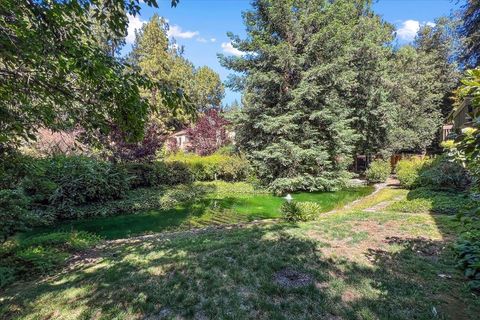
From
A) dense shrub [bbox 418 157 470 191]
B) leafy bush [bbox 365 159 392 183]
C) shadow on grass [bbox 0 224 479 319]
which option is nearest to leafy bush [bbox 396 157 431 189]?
dense shrub [bbox 418 157 470 191]

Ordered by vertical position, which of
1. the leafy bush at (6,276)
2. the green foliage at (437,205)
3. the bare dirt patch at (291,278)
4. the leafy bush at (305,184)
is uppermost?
the leafy bush at (305,184)

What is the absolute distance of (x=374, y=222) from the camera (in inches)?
256

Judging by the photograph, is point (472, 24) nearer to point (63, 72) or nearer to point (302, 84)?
point (302, 84)

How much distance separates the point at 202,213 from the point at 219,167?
7.01 m

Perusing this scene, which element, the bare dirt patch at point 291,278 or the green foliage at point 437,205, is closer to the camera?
the bare dirt patch at point 291,278

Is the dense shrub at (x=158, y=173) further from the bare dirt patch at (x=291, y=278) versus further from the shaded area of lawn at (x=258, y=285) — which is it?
the bare dirt patch at (x=291, y=278)

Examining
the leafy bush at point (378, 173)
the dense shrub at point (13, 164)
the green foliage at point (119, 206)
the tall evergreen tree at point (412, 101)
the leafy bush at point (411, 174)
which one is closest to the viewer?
the dense shrub at point (13, 164)

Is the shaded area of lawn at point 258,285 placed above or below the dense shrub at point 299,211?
below

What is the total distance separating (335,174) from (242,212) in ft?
23.0

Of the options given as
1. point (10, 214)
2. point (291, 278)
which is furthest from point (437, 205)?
point (10, 214)

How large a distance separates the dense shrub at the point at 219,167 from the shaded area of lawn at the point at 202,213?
91.5 inches

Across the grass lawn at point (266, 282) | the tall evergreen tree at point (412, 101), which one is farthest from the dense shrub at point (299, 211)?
the tall evergreen tree at point (412, 101)

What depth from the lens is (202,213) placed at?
10.5 meters

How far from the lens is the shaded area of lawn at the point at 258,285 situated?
10.3ft
